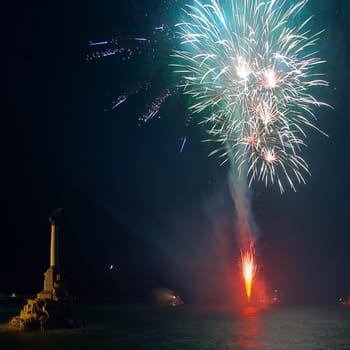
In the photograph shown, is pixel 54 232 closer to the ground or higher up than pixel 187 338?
higher up

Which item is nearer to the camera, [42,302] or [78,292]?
[42,302]

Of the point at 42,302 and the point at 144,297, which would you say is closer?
the point at 42,302

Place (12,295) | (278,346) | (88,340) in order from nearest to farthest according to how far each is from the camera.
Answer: (278,346) → (88,340) → (12,295)

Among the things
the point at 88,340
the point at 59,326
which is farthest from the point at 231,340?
Result: the point at 59,326

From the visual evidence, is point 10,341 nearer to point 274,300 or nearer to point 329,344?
point 329,344

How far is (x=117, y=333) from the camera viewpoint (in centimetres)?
4725

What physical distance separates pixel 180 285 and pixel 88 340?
153m

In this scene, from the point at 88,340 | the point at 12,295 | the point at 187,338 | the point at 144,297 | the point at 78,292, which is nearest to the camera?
the point at 88,340

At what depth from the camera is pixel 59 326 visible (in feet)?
154

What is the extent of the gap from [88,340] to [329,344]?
17.1 metres

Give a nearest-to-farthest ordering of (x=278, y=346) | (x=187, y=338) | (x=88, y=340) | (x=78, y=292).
A: (x=278, y=346) → (x=88, y=340) → (x=187, y=338) → (x=78, y=292)

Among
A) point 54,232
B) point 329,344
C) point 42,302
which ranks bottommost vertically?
point 329,344

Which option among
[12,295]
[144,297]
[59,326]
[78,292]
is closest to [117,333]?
[59,326]

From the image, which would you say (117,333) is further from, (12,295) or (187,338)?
(12,295)
